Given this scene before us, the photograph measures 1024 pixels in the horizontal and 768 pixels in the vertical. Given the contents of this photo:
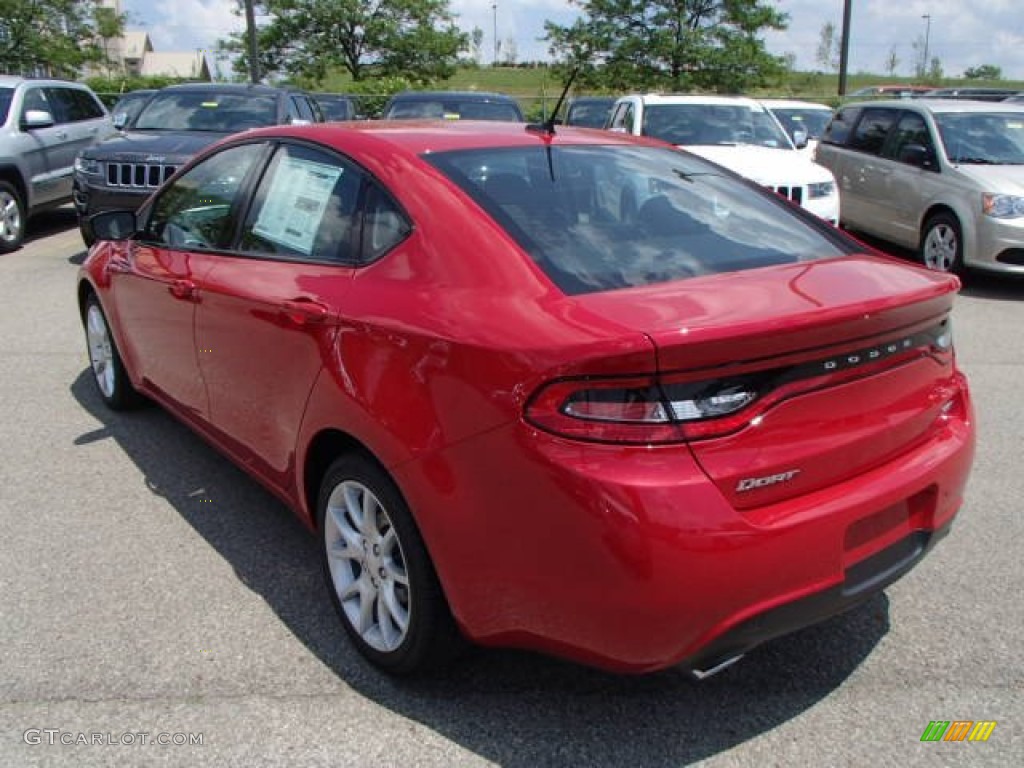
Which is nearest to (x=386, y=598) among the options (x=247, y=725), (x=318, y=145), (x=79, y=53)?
(x=247, y=725)

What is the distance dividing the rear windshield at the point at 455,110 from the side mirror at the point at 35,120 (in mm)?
4095

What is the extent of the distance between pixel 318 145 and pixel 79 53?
97.3ft

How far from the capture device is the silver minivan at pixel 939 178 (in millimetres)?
8516

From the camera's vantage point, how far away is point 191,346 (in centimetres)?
385

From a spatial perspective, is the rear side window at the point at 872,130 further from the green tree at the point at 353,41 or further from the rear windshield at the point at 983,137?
the green tree at the point at 353,41

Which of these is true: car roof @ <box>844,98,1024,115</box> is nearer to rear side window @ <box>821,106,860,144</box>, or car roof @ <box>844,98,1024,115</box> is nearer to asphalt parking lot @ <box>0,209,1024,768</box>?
rear side window @ <box>821,106,860,144</box>

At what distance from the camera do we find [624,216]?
2887 mm

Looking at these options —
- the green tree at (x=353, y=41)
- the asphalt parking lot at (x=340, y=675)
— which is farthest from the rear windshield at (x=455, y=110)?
the green tree at (x=353, y=41)

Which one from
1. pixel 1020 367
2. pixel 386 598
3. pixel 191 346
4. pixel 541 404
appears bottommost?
pixel 1020 367

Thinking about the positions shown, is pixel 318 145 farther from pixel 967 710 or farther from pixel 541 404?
pixel 967 710

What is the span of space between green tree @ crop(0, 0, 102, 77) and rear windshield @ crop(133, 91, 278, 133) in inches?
806

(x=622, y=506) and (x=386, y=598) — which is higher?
(x=622, y=506)

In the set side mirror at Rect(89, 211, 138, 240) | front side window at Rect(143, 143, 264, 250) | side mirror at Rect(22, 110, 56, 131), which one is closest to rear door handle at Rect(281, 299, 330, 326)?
front side window at Rect(143, 143, 264, 250)

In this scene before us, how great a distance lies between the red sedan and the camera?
2143 mm
